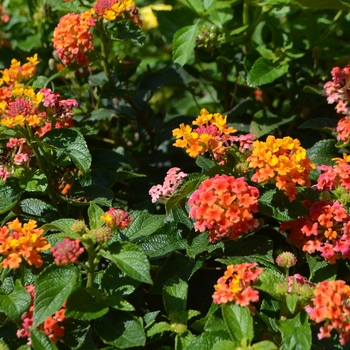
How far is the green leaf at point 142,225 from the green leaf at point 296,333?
39cm

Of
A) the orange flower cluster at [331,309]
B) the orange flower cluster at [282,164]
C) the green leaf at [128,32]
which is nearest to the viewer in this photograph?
the orange flower cluster at [331,309]

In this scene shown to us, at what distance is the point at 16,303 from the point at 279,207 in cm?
65

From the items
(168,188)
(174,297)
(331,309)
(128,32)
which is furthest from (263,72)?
(331,309)

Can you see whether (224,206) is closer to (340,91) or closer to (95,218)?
(95,218)

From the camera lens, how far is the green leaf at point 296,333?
1.20 m

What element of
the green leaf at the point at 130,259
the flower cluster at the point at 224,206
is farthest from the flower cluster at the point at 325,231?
the green leaf at the point at 130,259

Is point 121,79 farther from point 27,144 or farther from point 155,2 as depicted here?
point 155,2

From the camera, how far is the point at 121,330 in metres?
1.32

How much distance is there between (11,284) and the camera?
4.78 ft

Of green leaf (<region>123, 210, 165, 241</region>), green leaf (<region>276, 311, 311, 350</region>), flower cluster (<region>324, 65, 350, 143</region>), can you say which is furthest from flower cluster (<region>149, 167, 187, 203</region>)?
flower cluster (<region>324, 65, 350, 143</region>)

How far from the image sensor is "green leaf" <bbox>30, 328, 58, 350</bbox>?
1227 millimetres

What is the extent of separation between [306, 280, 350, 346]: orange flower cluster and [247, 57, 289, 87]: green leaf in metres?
0.95

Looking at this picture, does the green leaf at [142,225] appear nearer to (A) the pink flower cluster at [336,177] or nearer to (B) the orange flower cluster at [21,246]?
(B) the orange flower cluster at [21,246]

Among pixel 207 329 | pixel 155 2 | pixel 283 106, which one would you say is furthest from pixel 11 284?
pixel 155 2
